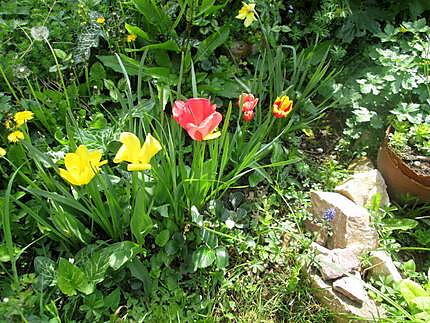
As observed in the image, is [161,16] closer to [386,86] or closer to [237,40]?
[237,40]

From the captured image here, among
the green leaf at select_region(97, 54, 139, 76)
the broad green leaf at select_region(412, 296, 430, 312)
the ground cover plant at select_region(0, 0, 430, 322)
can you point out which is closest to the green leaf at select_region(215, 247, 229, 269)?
the ground cover plant at select_region(0, 0, 430, 322)

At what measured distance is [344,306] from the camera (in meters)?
1.62

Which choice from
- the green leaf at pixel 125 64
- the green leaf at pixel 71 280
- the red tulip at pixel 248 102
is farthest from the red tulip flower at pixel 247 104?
the green leaf at pixel 71 280

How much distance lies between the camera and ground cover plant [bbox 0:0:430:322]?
5.11ft

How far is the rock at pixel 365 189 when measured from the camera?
1932 millimetres

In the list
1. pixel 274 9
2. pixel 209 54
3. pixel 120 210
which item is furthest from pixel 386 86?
pixel 120 210

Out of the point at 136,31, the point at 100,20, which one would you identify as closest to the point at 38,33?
the point at 100,20

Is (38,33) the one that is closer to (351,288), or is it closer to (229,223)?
(229,223)

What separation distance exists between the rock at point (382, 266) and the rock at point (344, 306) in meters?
0.13

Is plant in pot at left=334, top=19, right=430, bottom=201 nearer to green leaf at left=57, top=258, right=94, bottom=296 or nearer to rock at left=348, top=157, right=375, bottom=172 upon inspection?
rock at left=348, top=157, right=375, bottom=172

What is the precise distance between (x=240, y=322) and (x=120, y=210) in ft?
1.81

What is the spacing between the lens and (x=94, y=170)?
54.4 inches

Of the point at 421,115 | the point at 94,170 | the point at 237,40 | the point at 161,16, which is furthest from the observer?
the point at 237,40

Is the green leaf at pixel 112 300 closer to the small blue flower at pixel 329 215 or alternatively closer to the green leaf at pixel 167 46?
the small blue flower at pixel 329 215
